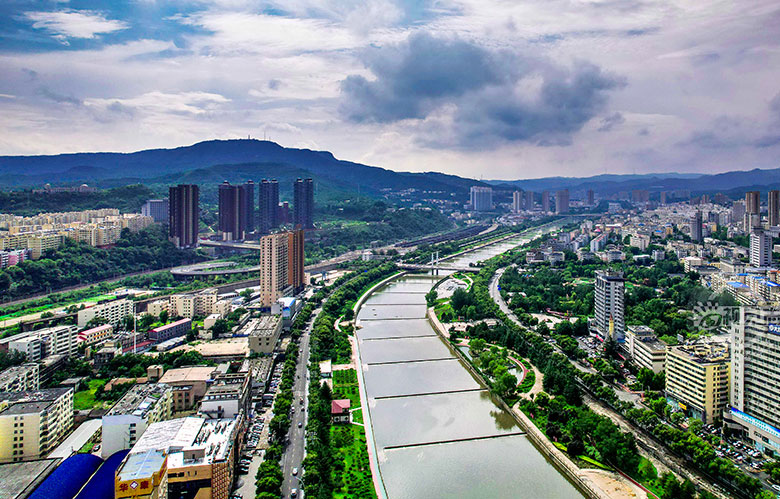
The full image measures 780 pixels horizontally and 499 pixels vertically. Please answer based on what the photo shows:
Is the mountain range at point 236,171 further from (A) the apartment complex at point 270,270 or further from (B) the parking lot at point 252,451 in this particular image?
(B) the parking lot at point 252,451

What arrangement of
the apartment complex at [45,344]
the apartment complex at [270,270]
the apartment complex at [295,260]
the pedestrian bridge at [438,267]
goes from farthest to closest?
the pedestrian bridge at [438,267], the apartment complex at [295,260], the apartment complex at [270,270], the apartment complex at [45,344]

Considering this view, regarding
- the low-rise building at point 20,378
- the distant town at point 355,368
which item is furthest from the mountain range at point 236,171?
the low-rise building at point 20,378

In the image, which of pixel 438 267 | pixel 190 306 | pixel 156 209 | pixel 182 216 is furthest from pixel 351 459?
pixel 156 209

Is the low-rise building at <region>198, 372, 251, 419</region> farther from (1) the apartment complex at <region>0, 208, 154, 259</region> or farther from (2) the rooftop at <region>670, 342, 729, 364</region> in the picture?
(1) the apartment complex at <region>0, 208, 154, 259</region>

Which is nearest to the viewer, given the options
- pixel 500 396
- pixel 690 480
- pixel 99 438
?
pixel 690 480

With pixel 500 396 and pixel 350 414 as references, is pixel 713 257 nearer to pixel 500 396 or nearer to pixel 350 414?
pixel 500 396

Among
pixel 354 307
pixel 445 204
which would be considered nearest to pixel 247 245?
pixel 354 307
